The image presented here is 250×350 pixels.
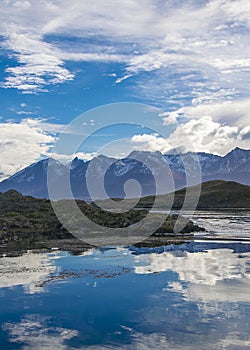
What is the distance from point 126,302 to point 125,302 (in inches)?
2.5

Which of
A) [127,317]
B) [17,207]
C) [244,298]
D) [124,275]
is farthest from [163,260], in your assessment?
[17,207]

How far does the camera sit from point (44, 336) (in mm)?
20438

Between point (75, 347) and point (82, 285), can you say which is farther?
point (82, 285)

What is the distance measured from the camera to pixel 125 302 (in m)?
26.5

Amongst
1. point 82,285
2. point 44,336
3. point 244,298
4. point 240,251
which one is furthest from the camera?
point 240,251

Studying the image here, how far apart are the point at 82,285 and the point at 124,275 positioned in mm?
4717

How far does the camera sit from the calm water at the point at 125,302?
1991cm

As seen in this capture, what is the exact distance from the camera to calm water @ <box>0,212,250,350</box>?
784 inches

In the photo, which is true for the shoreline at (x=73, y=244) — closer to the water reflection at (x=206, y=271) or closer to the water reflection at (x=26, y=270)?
the water reflection at (x=26, y=270)

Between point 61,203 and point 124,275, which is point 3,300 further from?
point 61,203

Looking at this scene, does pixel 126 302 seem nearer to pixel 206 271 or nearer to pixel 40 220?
pixel 206 271

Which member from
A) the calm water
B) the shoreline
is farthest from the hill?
the calm water

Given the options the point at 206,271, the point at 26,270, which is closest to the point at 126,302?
the point at 206,271

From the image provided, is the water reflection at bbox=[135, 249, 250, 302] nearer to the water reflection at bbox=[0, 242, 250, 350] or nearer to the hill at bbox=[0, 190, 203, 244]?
the water reflection at bbox=[0, 242, 250, 350]
